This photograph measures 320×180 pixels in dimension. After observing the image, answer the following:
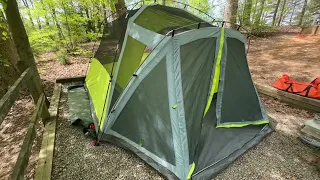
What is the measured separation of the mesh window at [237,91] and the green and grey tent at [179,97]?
0.01 meters

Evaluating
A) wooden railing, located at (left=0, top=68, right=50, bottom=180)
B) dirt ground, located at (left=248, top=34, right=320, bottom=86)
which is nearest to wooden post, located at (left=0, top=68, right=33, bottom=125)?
wooden railing, located at (left=0, top=68, right=50, bottom=180)

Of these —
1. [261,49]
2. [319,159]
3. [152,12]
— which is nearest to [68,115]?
[152,12]

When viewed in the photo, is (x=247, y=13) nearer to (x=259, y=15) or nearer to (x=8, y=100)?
(x=259, y=15)

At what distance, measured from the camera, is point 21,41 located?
3.02 metres

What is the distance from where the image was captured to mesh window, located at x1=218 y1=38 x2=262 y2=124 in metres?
2.73

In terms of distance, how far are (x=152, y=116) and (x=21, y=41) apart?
2491mm

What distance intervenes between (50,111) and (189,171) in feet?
8.93

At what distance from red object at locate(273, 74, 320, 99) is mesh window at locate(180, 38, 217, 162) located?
2224mm

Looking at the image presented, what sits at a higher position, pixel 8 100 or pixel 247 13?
pixel 247 13

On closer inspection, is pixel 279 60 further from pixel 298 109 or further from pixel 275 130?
pixel 275 130

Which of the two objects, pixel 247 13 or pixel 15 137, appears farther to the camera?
pixel 247 13

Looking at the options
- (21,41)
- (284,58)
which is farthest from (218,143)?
(284,58)

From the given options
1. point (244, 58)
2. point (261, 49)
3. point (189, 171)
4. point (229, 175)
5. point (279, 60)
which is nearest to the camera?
point (189, 171)

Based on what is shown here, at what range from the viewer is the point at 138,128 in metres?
2.48
